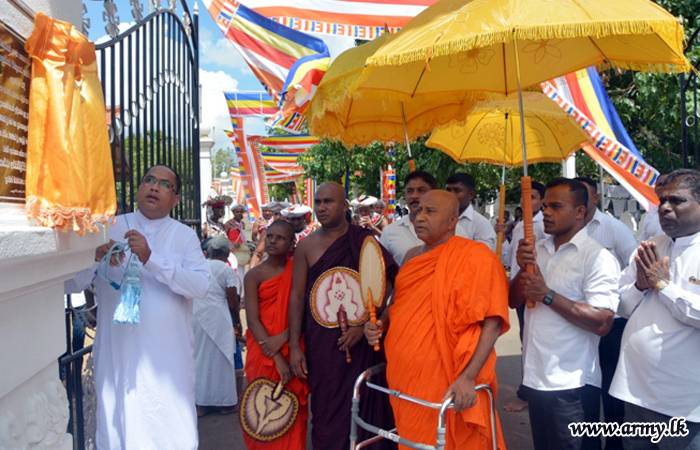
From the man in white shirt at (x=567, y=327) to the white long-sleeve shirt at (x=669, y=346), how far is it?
18 centimetres

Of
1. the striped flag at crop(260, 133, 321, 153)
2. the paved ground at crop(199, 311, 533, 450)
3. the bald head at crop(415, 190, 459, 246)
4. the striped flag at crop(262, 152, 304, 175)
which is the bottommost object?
the paved ground at crop(199, 311, 533, 450)

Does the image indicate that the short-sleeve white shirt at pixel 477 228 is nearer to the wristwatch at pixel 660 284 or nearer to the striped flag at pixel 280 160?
the wristwatch at pixel 660 284

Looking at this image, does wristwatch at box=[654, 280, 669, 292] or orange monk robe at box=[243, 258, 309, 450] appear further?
orange monk robe at box=[243, 258, 309, 450]

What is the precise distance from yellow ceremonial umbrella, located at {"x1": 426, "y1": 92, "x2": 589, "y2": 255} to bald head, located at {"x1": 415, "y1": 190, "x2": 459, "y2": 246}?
5.46ft

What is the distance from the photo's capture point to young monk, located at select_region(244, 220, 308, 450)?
3.85 meters

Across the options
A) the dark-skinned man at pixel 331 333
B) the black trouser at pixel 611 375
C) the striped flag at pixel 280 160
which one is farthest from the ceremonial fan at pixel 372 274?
the striped flag at pixel 280 160

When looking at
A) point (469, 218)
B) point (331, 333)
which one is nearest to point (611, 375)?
point (469, 218)

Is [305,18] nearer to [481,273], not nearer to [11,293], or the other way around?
[481,273]

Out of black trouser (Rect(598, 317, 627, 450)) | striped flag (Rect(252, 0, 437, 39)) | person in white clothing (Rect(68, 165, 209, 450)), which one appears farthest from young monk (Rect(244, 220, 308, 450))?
striped flag (Rect(252, 0, 437, 39))

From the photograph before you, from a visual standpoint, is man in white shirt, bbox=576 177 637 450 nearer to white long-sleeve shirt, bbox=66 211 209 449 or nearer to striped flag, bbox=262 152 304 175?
white long-sleeve shirt, bbox=66 211 209 449

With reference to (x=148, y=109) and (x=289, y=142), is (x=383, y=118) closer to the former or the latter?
(x=148, y=109)

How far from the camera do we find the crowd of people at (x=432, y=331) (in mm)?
2873

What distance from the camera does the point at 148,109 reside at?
168 inches

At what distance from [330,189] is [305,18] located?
11.4 feet
